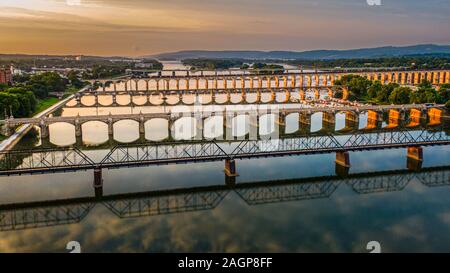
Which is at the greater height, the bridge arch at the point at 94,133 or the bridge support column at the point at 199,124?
the bridge support column at the point at 199,124

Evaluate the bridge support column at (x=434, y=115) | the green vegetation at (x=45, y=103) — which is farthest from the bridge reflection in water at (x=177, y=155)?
the green vegetation at (x=45, y=103)

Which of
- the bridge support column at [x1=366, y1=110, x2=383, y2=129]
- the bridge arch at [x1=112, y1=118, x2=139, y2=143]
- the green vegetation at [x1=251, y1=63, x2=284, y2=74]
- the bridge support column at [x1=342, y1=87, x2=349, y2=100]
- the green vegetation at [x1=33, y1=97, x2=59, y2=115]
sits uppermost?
the green vegetation at [x1=251, y1=63, x2=284, y2=74]

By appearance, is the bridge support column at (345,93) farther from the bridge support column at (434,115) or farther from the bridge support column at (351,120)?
the bridge support column at (351,120)

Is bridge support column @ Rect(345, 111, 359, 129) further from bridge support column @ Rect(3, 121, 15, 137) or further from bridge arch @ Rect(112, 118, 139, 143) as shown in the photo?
bridge support column @ Rect(3, 121, 15, 137)

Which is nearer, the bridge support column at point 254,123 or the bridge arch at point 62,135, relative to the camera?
the bridge arch at point 62,135

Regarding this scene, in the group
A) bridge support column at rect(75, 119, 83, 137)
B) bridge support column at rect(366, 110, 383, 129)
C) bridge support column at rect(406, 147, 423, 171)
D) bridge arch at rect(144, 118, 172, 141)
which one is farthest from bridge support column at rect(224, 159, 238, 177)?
bridge support column at rect(366, 110, 383, 129)

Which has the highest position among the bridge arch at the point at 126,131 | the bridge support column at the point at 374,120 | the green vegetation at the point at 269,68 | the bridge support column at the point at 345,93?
the green vegetation at the point at 269,68
